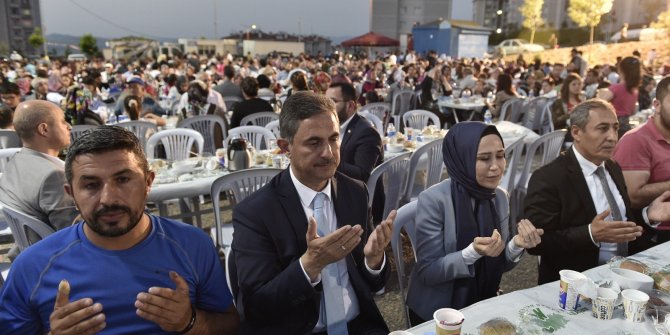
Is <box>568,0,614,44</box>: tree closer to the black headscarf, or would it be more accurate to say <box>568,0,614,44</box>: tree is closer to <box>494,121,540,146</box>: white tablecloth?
<box>494,121,540,146</box>: white tablecloth

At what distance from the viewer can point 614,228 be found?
2129mm

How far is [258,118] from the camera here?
612 centimetres

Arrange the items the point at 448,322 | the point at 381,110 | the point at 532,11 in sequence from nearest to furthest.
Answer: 1. the point at 448,322
2. the point at 381,110
3. the point at 532,11

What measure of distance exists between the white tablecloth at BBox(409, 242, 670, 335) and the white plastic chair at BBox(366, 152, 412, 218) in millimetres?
1805

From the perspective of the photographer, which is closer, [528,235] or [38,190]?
[528,235]

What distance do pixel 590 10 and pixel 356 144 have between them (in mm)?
26907

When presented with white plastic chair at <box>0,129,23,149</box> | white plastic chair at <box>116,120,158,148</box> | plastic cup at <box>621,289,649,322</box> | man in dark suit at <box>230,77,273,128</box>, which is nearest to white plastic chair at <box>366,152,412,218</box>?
plastic cup at <box>621,289,649,322</box>

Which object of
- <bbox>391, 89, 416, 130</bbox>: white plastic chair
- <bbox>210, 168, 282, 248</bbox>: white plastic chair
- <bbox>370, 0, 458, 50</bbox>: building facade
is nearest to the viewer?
<bbox>210, 168, 282, 248</bbox>: white plastic chair

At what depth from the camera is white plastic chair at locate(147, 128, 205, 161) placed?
486 centimetres

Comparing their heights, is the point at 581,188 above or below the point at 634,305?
above

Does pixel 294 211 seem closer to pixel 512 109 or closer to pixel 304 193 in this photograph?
pixel 304 193

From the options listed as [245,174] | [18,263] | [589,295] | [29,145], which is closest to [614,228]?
[589,295]

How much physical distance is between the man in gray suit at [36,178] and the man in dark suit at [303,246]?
135 cm

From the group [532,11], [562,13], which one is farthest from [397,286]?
[562,13]
